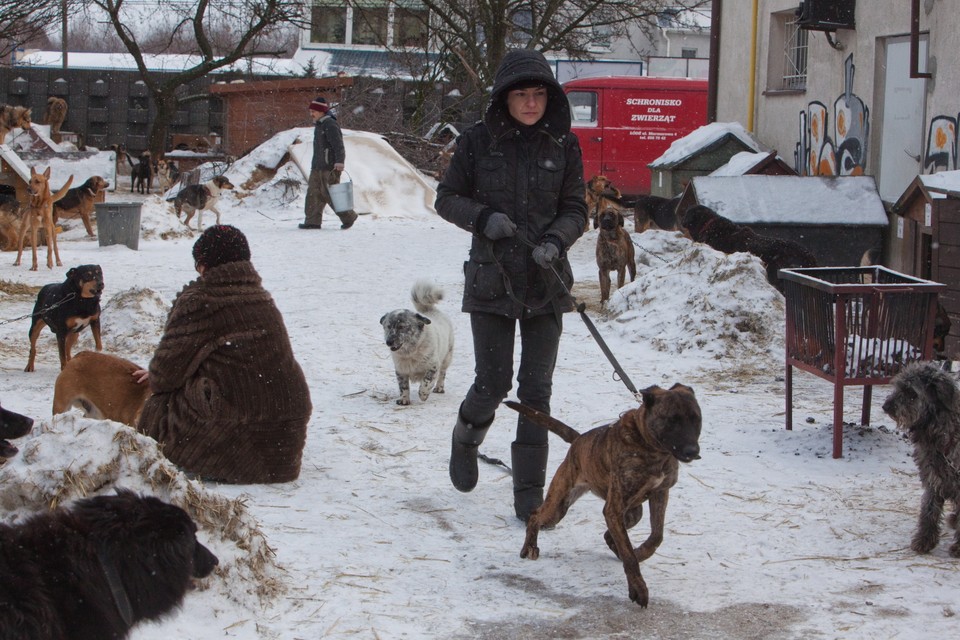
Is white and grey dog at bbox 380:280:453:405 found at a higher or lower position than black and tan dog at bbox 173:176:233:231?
lower

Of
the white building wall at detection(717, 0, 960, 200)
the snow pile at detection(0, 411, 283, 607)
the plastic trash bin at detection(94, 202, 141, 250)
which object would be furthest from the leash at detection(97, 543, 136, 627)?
the plastic trash bin at detection(94, 202, 141, 250)

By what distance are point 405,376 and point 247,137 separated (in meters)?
18.9

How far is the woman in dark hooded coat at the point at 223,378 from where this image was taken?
5094 millimetres

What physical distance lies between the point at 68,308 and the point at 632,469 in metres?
5.11

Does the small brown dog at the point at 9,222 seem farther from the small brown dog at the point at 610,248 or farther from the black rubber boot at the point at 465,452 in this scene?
the black rubber boot at the point at 465,452

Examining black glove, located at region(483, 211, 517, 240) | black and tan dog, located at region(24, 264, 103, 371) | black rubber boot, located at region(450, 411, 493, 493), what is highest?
black glove, located at region(483, 211, 517, 240)

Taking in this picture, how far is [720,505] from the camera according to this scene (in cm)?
510

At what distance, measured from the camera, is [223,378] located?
511 centimetres

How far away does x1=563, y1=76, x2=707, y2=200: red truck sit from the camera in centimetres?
2248

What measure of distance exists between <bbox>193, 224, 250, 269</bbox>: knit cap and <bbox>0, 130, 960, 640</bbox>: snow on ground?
108 centimetres

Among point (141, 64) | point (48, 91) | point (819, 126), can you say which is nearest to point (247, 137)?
point (141, 64)

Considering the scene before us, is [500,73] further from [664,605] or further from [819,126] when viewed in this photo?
[819,126]

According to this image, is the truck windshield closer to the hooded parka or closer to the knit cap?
the knit cap

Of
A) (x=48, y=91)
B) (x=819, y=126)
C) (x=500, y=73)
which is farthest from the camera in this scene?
(x=48, y=91)
